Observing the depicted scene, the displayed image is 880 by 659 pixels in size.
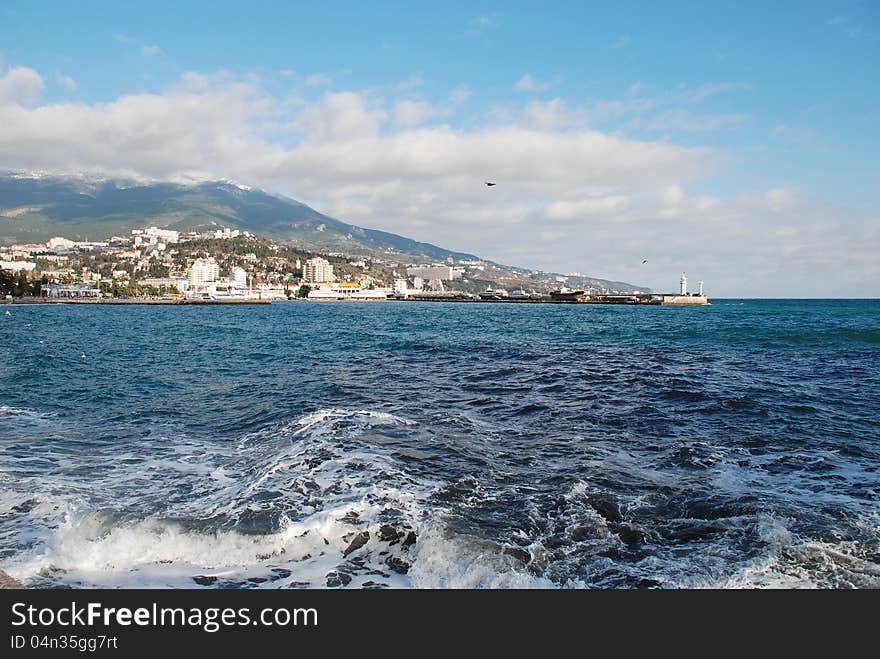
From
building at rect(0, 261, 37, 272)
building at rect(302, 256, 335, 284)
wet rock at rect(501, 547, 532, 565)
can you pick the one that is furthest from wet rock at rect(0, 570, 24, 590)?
building at rect(0, 261, 37, 272)

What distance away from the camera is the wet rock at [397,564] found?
5012mm

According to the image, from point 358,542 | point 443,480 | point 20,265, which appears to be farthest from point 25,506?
point 20,265

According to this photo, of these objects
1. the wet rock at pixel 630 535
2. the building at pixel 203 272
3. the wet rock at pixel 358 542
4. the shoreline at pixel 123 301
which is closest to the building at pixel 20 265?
the building at pixel 203 272

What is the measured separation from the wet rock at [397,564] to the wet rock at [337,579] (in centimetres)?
42

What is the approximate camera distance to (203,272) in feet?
573

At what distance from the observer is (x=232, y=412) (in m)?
12.5

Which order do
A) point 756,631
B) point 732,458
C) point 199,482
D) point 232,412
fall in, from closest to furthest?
1. point 756,631
2. point 199,482
3. point 732,458
4. point 232,412

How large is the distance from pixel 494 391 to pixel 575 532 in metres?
8.81

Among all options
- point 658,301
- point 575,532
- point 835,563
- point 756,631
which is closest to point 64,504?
point 575,532

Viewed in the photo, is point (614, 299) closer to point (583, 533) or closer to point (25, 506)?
point (583, 533)

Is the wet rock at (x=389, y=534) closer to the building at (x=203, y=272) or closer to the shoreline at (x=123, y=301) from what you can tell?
the shoreline at (x=123, y=301)

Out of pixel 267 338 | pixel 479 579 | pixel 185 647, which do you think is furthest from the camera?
pixel 267 338

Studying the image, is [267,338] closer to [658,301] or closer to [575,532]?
[575,532]

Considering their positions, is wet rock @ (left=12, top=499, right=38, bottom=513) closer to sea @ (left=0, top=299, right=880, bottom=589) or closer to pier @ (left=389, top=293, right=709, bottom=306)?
sea @ (left=0, top=299, right=880, bottom=589)
